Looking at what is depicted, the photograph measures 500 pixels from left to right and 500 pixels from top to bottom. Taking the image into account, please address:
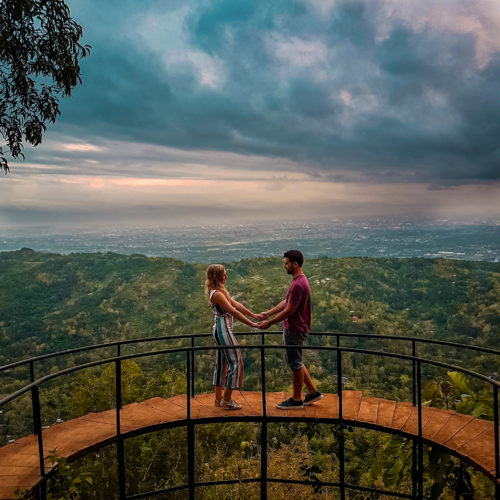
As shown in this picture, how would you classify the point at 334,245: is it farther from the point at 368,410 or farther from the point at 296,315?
the point at 296,315

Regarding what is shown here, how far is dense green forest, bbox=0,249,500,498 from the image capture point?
52.2 feet

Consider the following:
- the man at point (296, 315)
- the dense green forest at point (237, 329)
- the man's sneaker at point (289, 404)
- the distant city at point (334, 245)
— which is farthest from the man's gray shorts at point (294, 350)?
the distant city at point (334, 245)

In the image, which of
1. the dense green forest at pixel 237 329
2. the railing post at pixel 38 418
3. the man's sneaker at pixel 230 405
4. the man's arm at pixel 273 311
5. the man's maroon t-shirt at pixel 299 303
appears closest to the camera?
the railing post at pixel 38 418

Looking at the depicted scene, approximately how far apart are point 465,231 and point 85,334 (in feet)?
292

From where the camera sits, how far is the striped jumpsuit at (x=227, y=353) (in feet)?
18.3

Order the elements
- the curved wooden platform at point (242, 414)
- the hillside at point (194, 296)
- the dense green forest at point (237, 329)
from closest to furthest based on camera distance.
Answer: the curved wooden platform at point (242, 414)
the dense green forest at point (237, 329)
the hillside at point (194, 296)

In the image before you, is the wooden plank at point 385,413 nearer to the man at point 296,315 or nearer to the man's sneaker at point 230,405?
the man at point 296,315

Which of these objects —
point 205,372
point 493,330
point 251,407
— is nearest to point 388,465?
point 251,407

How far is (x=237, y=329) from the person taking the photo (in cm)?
4128

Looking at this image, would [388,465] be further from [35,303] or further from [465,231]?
[465,231]

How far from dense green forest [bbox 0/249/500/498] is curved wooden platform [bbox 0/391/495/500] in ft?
0.97

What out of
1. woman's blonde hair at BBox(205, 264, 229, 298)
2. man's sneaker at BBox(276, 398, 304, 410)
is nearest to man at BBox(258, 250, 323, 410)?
man's sneaker at BBox(276, 398, 304, 410)

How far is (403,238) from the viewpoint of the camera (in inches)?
4087

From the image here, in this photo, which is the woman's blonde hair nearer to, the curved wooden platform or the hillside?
the curved wooden platform
